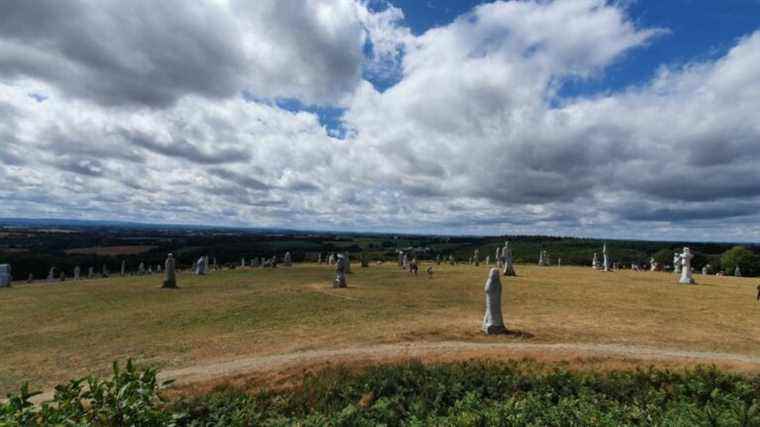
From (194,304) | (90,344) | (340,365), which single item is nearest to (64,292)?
(194,304)

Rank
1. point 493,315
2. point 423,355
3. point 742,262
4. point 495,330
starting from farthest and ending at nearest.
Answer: point 742,262
point 493,315
point 495,330
point 423,355

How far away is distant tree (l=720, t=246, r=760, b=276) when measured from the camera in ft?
185

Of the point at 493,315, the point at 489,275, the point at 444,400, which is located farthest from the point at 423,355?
the point at 489,275

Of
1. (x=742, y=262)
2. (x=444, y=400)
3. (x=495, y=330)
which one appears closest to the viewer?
(x=444, y=400)

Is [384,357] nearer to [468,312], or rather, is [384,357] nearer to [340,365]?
[340,365]

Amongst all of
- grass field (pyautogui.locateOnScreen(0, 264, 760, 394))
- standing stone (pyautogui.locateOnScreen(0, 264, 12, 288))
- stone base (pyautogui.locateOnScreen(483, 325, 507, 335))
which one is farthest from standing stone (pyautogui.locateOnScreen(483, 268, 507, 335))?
standing stone (pyautogui.locateOnScreen(0, 264, 12, 288))

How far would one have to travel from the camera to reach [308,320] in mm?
19047

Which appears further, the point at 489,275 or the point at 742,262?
the point at 742,262

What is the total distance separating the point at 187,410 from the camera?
27.5ft

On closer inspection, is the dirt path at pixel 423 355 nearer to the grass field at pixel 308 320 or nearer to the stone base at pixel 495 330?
the grass field at pixel 308 320

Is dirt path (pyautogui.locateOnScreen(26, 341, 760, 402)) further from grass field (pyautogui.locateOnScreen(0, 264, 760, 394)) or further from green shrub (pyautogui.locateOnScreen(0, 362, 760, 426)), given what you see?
green shrub (pyautogui.locateOnScreen(0, 362, 760, 426))

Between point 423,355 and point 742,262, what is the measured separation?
64.9 metres

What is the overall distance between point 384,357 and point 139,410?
24.6ft

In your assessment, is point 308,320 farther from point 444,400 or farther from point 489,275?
point 444,400
